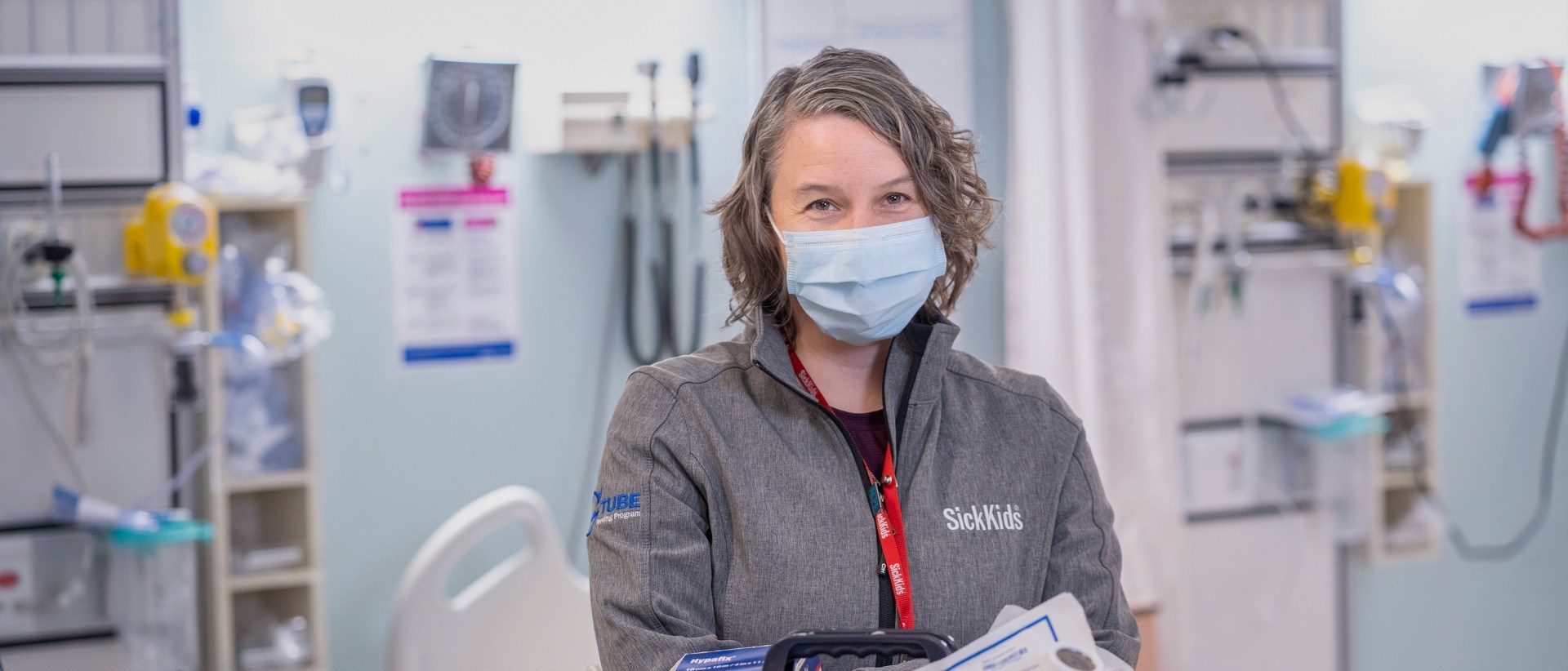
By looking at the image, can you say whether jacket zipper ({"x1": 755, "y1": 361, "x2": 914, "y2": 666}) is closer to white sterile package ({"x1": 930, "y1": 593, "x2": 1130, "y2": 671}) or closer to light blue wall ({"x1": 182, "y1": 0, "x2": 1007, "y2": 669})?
white sterile package ({"x1": 930, "y1": 593, "x2": 1130, "y2": 671})

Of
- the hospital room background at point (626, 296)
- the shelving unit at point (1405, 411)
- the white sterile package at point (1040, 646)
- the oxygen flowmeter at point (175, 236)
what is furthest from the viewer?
the shelving unit at point (1405, 411)

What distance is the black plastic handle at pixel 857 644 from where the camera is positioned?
1.07 meters

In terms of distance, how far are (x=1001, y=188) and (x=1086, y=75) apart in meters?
0.39

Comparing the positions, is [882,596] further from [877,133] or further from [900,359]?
[877,133]

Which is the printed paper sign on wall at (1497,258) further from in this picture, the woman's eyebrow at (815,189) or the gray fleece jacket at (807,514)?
the woman's eyebrow at (815,189)

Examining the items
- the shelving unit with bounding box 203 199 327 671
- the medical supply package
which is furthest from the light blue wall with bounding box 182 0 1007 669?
the medical supply package

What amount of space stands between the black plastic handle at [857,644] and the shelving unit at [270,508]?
1.89 m

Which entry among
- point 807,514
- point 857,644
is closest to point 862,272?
point 807,514

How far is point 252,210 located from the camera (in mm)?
2756

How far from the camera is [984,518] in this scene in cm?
138

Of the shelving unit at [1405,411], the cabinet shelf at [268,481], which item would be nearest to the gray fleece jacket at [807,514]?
the cabinet shelf at [268,481]

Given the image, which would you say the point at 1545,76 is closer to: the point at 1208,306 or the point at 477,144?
the point at 1208,306

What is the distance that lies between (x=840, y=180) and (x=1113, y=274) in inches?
65.3

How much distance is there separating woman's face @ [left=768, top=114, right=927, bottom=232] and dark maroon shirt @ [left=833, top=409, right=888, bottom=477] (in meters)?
0.22
